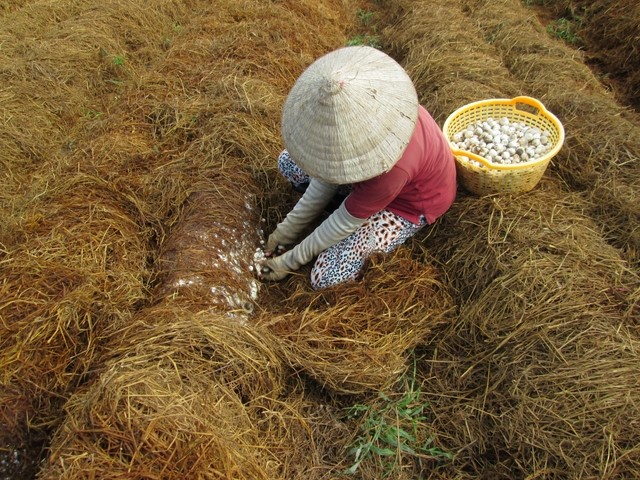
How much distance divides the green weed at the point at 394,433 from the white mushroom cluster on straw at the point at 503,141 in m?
1.31

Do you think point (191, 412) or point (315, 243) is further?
point (315, 243)

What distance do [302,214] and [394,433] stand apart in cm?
118

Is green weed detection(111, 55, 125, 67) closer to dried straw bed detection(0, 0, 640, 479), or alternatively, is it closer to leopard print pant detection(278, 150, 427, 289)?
dried straw bed detection(0, 0, 640, 479)

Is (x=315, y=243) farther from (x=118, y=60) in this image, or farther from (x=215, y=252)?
(x=118, y=60)

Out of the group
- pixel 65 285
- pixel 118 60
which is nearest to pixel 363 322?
pixel 65 285

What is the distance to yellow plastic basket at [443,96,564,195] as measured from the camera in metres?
2.55

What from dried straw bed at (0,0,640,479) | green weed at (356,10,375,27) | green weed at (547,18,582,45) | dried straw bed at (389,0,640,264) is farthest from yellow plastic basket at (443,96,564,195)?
green weed at (356,10,375,27)

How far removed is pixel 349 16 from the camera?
17.9 feet

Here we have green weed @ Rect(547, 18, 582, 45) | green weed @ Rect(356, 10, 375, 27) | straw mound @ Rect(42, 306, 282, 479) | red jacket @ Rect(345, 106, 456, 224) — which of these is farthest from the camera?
green weed @ Rect(356, 10, 375, 27)

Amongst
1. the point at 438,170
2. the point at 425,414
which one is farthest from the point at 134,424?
the point at 438,170

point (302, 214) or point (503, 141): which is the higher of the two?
point (503, 141)

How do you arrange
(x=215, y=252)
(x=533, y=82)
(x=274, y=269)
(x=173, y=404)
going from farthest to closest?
(x=533, y=82)
(x=274, y=269)
(x=215, y=252)
(x=173, y=404)

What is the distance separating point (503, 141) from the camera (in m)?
2.82

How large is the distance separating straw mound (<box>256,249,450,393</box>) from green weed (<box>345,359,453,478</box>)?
9cm
